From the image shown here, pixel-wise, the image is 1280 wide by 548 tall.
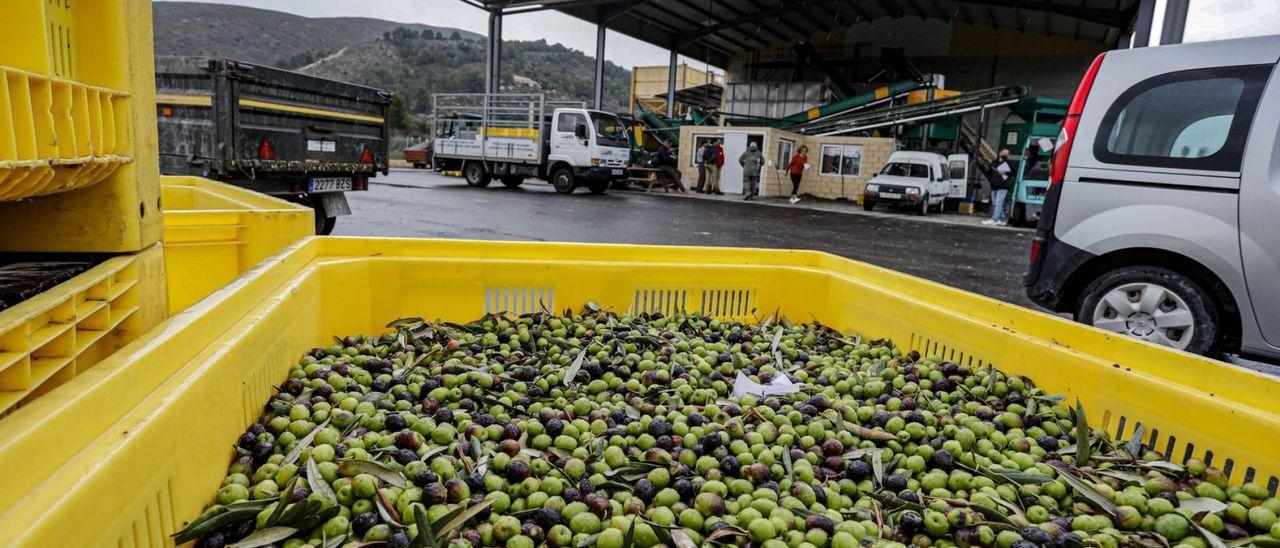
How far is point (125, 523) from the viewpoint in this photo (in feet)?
4.23

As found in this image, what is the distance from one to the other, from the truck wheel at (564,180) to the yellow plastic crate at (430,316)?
16.7 m

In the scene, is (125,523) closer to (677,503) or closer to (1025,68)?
(677,503)

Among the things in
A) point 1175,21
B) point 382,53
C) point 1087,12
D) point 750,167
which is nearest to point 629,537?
point 1175,21

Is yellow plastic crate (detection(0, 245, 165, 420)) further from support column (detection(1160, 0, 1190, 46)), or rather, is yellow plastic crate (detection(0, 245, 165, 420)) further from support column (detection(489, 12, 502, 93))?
support column (detection(489, 12, 502, 93))

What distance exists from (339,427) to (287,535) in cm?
67

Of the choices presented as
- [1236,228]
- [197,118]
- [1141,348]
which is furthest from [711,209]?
[1141,348]

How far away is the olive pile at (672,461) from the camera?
1.91 meters

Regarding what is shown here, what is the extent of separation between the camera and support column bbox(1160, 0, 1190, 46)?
42.4 ft

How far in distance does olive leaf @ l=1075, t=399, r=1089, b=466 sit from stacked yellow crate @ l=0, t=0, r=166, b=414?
105 inches

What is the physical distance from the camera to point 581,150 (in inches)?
797

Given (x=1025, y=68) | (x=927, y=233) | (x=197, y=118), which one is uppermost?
(x=1025, y=68)

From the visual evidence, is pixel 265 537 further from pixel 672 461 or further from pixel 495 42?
pixel 495 42

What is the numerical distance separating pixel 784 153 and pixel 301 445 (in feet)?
77.8

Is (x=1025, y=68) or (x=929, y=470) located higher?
(x=1025, y=68)
